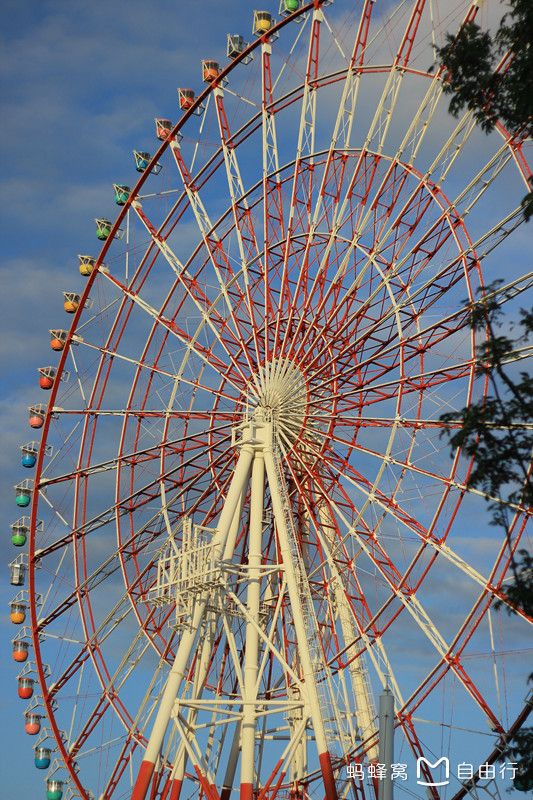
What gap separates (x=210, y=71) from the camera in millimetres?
33844

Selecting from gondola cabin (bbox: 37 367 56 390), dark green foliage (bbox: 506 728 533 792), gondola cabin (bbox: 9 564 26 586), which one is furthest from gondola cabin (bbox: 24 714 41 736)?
dark green foliage (bbox: 506 728 533 792)

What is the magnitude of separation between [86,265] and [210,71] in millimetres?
7384

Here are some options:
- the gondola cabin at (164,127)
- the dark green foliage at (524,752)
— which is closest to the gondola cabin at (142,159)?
the gondola cabin at (164,127)

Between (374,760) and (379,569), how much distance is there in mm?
4780

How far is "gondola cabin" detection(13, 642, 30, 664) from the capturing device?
111 feet

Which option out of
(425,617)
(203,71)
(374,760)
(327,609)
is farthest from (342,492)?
(203,71)

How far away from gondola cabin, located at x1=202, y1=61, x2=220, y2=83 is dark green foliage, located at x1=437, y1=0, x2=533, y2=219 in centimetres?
1597

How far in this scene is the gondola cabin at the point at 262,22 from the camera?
32.4 m

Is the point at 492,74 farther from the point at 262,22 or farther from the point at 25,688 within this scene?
the point at 25,688

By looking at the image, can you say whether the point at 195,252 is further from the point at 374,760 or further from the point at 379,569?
the point at 374,760

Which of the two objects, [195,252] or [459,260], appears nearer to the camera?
[459,260]

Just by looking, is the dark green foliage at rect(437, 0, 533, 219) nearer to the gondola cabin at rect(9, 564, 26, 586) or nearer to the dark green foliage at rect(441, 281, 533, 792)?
the dark green foliage at rect(441, 281, 533, 792)

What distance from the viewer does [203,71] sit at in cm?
3409

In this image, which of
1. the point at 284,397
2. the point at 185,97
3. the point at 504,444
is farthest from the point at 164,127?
the point at 504,444
